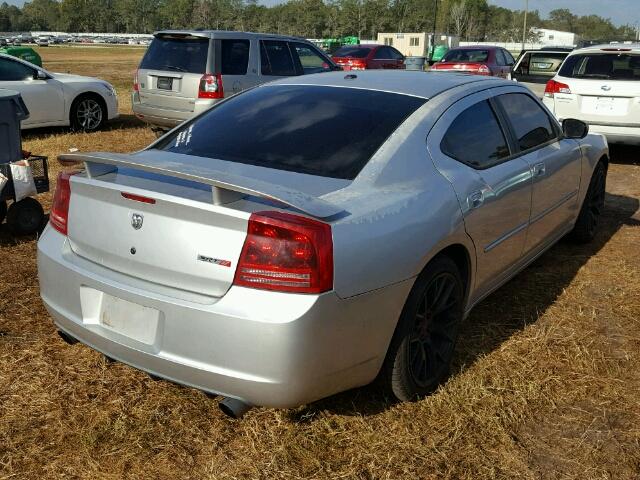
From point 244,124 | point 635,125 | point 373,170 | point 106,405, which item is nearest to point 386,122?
point 373,170

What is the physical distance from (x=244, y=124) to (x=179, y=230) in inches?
43.2

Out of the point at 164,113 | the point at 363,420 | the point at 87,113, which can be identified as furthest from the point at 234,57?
the point at 363,420

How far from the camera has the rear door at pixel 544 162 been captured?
415cm

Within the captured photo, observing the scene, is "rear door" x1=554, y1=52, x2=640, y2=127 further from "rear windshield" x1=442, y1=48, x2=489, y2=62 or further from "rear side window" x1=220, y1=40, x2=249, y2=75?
"rear windshield" x1=442, y1=48, x2=489, y2=62

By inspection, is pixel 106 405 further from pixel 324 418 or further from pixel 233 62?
pixel 233 62

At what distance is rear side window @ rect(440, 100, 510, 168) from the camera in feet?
11.3

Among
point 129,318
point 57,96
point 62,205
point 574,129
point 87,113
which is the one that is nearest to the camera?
point 129,318

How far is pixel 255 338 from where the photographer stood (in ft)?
7.95

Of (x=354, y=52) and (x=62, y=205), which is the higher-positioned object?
(x=354, y=52)

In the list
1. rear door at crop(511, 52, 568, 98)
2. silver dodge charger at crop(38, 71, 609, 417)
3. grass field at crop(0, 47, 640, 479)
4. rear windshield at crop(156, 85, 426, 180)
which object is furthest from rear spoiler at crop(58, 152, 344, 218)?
rear door at crop(511, 52, 568, 98)

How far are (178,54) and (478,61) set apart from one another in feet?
34.0

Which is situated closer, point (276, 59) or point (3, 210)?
point (3, 210)

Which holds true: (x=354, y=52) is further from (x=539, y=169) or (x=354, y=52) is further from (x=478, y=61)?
(x=539, y=169)

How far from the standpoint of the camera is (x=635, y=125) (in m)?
8.70
